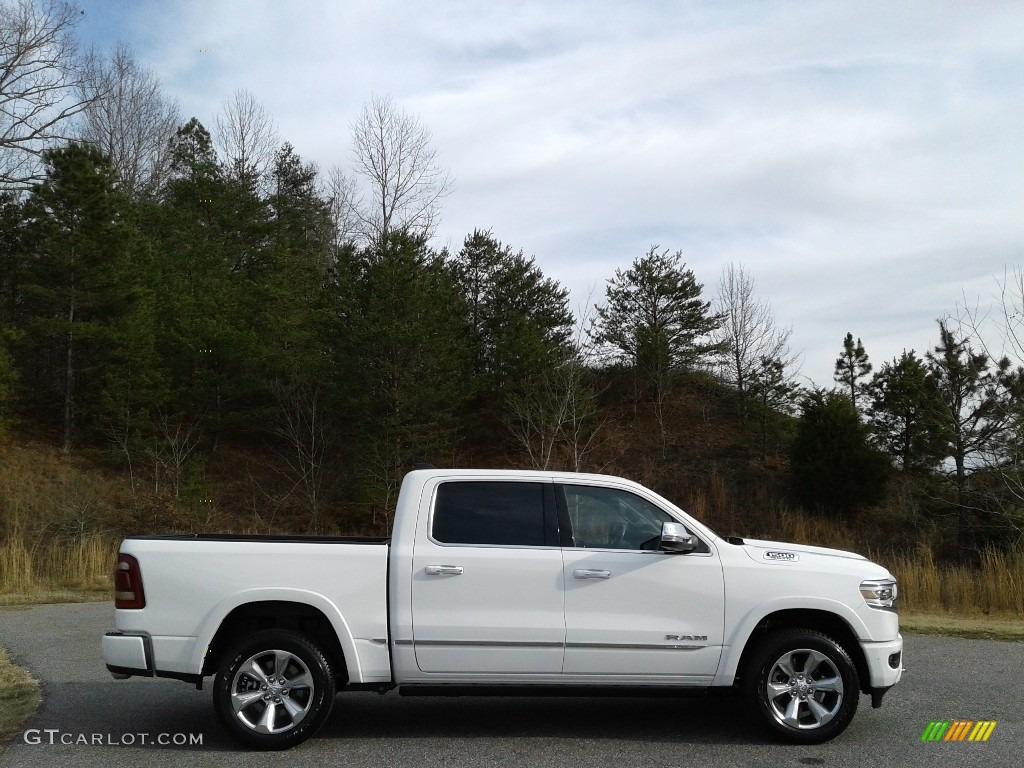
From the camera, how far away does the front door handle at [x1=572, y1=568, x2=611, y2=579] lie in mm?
6434

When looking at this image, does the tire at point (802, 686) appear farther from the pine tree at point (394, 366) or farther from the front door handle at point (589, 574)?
the pine tree at point (394, 366)

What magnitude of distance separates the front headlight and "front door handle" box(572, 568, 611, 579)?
1820 mm

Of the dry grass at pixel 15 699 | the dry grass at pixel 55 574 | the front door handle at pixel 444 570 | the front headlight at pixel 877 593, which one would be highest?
the front door handle at pixel 444 570

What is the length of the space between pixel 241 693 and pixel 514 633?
6.15 ft

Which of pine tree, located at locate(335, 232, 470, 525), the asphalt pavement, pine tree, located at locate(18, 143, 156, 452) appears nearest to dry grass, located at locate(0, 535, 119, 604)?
the asphalt pavement

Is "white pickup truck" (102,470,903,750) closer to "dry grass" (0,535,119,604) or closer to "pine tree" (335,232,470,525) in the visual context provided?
"dry grass" (0,535,119,604)

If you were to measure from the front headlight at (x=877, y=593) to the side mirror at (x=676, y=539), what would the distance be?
1.24 metres

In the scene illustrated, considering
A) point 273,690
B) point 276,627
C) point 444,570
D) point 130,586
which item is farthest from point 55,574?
point 444,570

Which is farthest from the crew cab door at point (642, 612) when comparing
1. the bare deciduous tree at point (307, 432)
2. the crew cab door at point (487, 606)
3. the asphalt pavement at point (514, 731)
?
the bare deciduous tree at point (307, 432)

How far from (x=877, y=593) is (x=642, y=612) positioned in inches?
66.6

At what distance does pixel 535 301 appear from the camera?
3597 centimetres

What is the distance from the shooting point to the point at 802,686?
21.2ft

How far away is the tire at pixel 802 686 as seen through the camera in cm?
639

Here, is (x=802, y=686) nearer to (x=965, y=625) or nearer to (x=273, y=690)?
(x=273, y=690)
